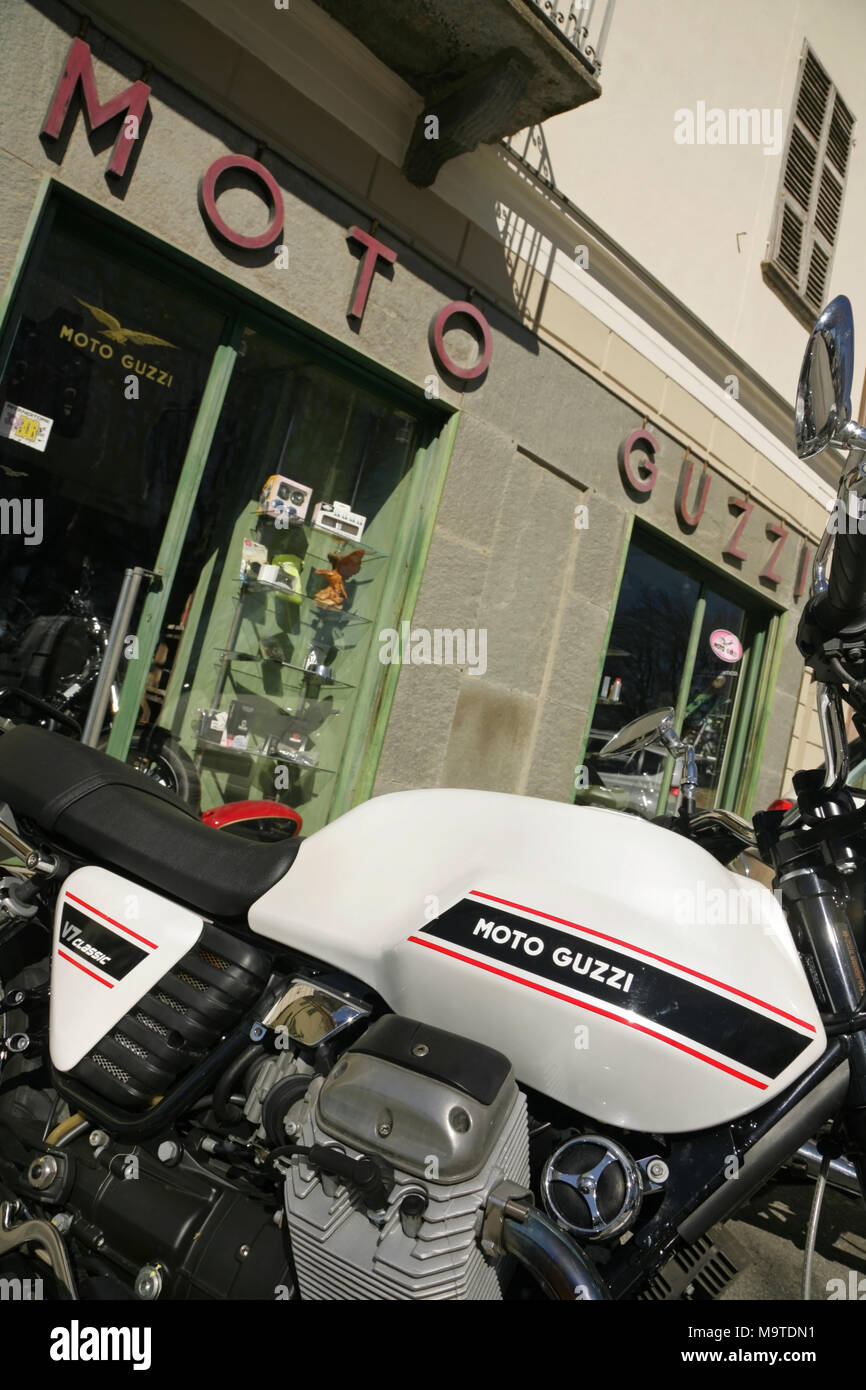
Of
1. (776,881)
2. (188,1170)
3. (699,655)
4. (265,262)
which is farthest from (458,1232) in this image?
(699,655)

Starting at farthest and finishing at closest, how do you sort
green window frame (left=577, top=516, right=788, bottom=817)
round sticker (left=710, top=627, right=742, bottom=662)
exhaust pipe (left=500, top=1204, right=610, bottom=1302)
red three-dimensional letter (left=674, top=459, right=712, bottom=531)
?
1. green window frame (left=577, top=516, right=788, bottom=817)
2. round sticker (left=710, top=627, right=742, bottom=662)
3. red three-dimensional letter (left=674, top=459, right=712, bottom=531)
4. exhaust pipe (left=500, top=1204, right=610, bottom=1302)

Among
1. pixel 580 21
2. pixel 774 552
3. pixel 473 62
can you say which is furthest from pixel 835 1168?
pixel 774 552

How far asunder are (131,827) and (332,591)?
11.3ft

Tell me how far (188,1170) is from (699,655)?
6403 millimetres

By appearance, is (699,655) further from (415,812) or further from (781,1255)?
(415,812)

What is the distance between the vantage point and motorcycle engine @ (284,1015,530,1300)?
146cm

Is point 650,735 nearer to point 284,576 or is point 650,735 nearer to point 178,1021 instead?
point 178,1021

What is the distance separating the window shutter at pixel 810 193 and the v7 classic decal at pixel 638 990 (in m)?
7.57

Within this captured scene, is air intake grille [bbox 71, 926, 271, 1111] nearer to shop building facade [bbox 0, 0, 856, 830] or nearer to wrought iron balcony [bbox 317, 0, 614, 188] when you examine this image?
shop building facade [bbox 0, 0, 856, 830]

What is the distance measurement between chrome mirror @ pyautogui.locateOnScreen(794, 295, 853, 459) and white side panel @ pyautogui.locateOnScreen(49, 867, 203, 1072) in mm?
1486

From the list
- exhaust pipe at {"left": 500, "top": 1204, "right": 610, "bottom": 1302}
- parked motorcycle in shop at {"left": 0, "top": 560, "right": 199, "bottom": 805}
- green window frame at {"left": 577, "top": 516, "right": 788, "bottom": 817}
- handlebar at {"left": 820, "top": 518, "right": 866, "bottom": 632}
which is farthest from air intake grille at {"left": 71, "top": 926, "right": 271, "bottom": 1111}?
green window frame at {"left": 577, "top": 516, "right": 788, "bottom": 817}

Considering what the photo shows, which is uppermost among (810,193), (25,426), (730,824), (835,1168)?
(810,193)

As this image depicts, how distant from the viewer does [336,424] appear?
5328 mm

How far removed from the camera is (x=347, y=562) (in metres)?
5.42
